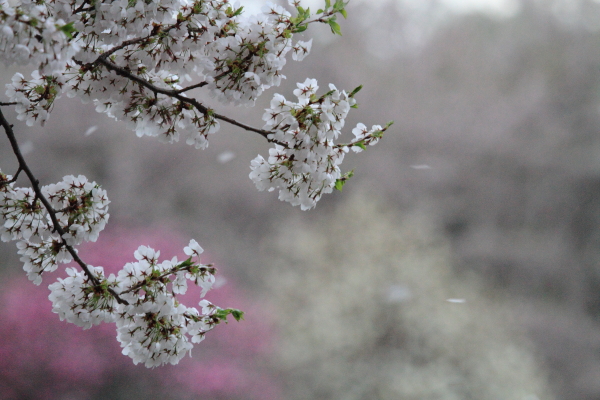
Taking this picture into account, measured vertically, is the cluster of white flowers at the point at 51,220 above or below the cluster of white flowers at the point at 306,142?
below

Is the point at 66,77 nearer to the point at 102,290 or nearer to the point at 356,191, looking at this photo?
the point at 102,290

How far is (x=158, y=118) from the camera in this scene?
81 centimetres

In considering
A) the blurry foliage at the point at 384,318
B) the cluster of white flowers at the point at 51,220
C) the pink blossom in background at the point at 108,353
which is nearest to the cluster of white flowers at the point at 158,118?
the cluster of white flowers at the point at 51,220

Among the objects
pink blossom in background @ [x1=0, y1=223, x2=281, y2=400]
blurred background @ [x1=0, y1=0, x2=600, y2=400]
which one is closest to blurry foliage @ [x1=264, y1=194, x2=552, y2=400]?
blurred background @ [x1=0, y1=0, x2=600, y2=400]

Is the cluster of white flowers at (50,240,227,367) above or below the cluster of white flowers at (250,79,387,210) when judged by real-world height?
below

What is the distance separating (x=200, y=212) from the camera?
3182mm

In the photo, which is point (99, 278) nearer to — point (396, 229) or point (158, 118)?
point (158, 118)

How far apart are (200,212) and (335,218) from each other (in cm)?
83

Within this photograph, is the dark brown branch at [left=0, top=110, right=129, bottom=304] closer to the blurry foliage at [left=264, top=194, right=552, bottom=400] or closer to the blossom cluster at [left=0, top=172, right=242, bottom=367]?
the blossom cluster at [left=0, top=172, right=242, bottom=367]

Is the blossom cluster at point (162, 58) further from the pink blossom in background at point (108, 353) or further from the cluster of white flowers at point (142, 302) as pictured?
the pink blossom in background at point (108, 353)

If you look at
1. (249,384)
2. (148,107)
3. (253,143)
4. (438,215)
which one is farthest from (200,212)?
(148,107)

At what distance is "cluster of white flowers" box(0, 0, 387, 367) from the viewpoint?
705 mm

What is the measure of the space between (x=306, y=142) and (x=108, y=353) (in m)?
2.31

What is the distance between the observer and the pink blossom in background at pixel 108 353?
2.59 meters
